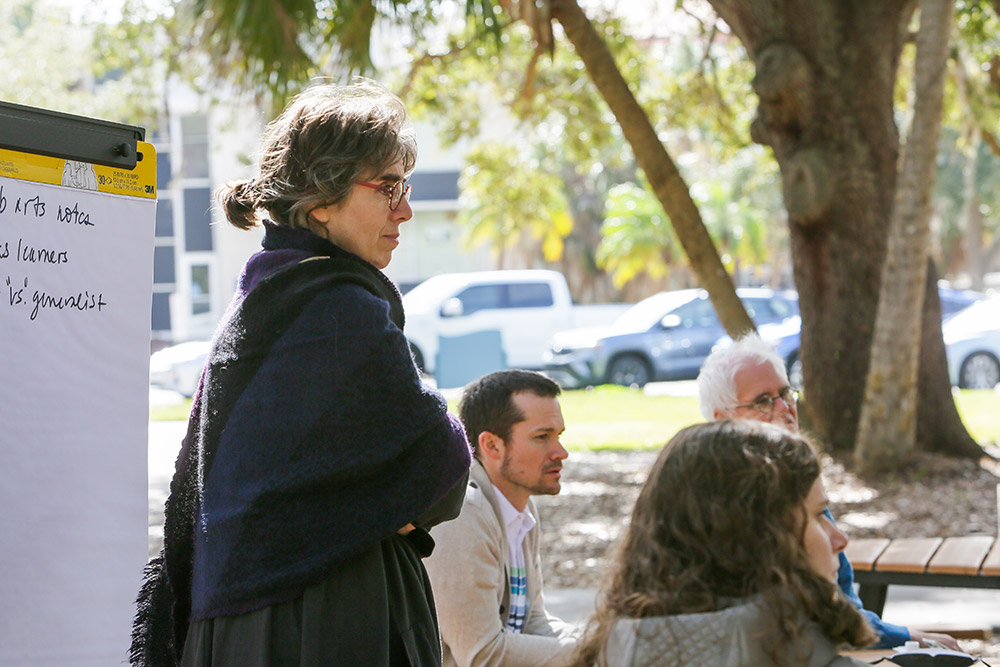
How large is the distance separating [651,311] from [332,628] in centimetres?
1830

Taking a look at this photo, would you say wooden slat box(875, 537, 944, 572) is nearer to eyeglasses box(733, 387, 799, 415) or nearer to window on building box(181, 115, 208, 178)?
eyeglasses box(733, 387, 799, 415)

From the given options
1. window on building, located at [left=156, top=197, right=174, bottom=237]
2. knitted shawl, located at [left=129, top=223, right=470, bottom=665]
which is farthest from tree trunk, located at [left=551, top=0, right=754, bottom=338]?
window on building, located at [left=156, top=197, right=174, bottom=237]

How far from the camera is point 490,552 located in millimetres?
2889

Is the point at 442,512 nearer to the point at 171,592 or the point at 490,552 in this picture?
the point at 171,592

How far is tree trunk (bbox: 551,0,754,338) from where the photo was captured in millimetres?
7105

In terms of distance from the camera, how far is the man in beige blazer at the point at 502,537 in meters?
2.84

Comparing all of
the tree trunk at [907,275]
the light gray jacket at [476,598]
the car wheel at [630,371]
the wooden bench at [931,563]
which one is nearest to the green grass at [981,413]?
the tree trunk at [907,275]

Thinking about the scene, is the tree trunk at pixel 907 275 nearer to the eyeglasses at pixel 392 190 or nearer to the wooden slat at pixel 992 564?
the wooden slat at pixel 992 564

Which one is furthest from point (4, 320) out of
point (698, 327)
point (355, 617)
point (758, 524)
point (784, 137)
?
point (698, 327)

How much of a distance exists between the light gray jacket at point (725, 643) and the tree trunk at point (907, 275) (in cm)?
635

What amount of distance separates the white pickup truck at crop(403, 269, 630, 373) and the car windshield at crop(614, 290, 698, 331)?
75.2 inches

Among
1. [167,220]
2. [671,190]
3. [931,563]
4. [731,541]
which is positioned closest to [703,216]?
[167,220]

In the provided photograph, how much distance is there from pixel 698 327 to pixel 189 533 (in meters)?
18.3

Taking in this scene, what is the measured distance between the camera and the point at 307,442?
192 centimetres
